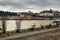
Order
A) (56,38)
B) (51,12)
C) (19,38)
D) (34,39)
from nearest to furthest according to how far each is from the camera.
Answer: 1. (19,38)
2. (34,39)
3. (56,38)
4. (51,12)

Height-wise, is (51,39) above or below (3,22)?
below

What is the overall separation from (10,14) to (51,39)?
40665 mm

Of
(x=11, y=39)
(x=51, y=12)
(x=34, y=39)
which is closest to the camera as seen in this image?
(x=11, y=39)

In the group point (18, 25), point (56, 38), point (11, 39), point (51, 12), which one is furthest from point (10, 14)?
point (11, 39)

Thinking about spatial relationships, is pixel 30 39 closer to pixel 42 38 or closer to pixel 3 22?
pixel 42 38

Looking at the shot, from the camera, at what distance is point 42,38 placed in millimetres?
15836

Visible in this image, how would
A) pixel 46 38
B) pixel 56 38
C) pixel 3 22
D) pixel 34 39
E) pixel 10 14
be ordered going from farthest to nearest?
pixel 10 14 → pixel 3 22 → pixel 56 38 → pixel 46 38 → pixel 34 39

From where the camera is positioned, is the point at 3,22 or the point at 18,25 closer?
the point at 3,22

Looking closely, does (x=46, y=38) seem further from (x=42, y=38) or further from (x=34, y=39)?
(x=34, y=39)

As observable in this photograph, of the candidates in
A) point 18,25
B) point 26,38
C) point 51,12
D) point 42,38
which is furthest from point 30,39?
point 51,12

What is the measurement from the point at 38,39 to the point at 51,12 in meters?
61.1

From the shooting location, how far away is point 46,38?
16109 millimetres

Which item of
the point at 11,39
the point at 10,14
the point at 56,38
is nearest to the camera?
the point at 11,39

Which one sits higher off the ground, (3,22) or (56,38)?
(3,22)
